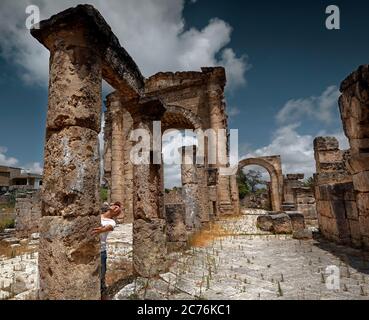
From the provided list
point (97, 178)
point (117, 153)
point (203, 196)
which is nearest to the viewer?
point (97, 178)

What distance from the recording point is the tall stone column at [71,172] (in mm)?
2742

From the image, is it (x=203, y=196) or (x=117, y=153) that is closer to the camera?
(x=203, y=196)

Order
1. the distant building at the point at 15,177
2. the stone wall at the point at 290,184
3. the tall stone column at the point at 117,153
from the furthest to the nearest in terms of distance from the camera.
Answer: the distant building at the point at 15,177 < the stone wall at the point at 290,184 < the tall stone column at the point at 117,153

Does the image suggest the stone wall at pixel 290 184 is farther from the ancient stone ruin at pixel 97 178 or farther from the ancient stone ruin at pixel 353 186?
the ancient stone ruin at pixel 353 186

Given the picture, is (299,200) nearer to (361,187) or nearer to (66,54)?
(361,187)

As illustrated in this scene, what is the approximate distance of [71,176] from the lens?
292 centimetres

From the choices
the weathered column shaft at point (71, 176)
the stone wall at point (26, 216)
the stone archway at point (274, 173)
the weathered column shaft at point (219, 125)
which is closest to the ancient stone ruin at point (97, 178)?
the weathered column shaft at point (71, 176)

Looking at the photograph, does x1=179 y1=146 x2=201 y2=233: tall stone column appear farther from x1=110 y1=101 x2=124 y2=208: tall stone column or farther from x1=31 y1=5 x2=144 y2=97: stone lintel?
x1=31 y1=5 x2=144 y2=97: stone lintel

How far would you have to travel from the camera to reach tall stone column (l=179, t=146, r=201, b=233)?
911 centimetres

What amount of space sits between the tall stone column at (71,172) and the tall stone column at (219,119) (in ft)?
34.0

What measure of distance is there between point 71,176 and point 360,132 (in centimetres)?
547

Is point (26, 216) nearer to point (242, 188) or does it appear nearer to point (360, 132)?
point (360, 132)

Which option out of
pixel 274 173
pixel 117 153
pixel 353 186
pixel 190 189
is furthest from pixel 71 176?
pixel 274 173
